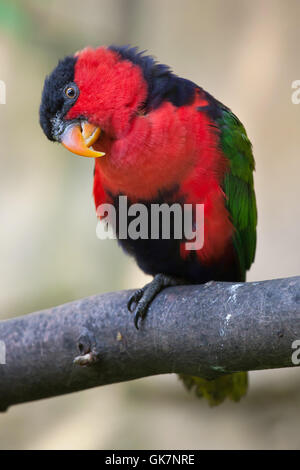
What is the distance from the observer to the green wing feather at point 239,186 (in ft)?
9.14

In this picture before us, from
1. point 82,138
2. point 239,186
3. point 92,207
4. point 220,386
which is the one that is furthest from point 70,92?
point 92,207

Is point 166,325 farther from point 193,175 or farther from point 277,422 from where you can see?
point 277,422

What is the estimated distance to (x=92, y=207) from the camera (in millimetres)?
5293

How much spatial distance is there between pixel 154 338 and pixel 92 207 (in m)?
3.04

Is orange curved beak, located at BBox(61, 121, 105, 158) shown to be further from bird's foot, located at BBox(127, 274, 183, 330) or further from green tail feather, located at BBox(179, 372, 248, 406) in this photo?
green tail feather, located at BBox(179, 372, 248, 406)

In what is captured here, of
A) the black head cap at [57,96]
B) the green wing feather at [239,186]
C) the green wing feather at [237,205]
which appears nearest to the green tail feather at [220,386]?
the green wing feather at [237,205]

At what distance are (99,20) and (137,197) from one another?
133 inches

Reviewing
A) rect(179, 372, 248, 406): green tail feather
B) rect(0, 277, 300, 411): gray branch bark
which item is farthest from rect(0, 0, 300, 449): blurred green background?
rect(0, 277, 300, 411): gray branch bark

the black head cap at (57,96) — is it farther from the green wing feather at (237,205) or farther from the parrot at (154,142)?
the green wing feather at (237,205)

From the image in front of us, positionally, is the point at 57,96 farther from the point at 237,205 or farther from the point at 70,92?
the point at 237,205

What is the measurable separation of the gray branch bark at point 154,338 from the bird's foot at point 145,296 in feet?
0.11

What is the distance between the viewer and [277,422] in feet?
14.6

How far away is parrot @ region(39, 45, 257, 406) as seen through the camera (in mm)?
2529

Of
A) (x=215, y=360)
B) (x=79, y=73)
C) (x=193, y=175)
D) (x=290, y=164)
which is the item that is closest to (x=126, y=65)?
(x=79, y=73)
